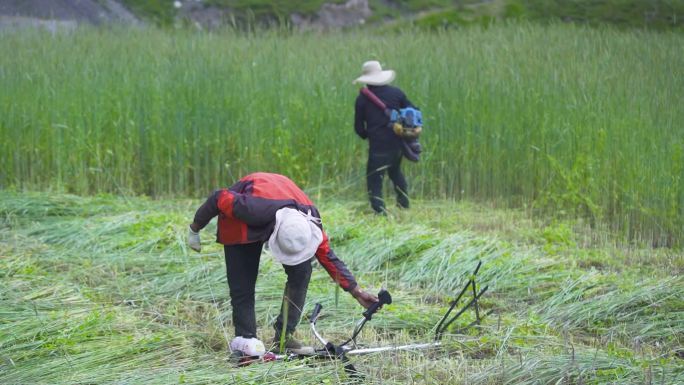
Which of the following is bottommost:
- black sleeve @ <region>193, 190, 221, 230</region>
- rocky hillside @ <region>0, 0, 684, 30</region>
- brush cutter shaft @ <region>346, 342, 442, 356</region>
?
brush cutter shaft @ <region>346, 342, 442, 356</region>

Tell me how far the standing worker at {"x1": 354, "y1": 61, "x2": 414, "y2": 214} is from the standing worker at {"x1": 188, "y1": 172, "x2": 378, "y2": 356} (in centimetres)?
385

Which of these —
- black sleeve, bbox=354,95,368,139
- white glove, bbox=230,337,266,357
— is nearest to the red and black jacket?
white glove, bbox=230,337,266,357

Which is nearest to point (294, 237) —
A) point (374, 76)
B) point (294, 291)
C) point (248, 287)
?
point (294, 291)

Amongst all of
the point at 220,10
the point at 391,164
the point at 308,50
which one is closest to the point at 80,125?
the point at 391,164

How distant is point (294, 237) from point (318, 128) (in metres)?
5.42

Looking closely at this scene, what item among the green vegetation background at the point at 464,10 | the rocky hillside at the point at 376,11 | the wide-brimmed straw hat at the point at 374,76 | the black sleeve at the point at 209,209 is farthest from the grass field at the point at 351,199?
the green vegetation background at the point at 464,10

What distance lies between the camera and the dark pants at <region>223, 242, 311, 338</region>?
4.62 metres

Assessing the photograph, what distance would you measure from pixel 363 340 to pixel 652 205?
12.1 feet

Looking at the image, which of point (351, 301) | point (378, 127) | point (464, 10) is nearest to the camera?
point (351, 301)

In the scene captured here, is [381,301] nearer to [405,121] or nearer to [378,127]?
[405,121]

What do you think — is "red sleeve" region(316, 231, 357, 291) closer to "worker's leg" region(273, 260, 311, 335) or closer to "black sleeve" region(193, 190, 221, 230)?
"worker's leg" region(273, 260, 311, 335)

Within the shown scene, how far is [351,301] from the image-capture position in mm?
5645

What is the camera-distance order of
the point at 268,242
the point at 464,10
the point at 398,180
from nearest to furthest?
1. the point at 268,242
2. the point at 398,180
3. the point at 464,10

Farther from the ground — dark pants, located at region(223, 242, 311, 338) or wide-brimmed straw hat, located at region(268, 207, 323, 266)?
wide-brimmed straw hat, located at region(268, 207, 323, 266)
